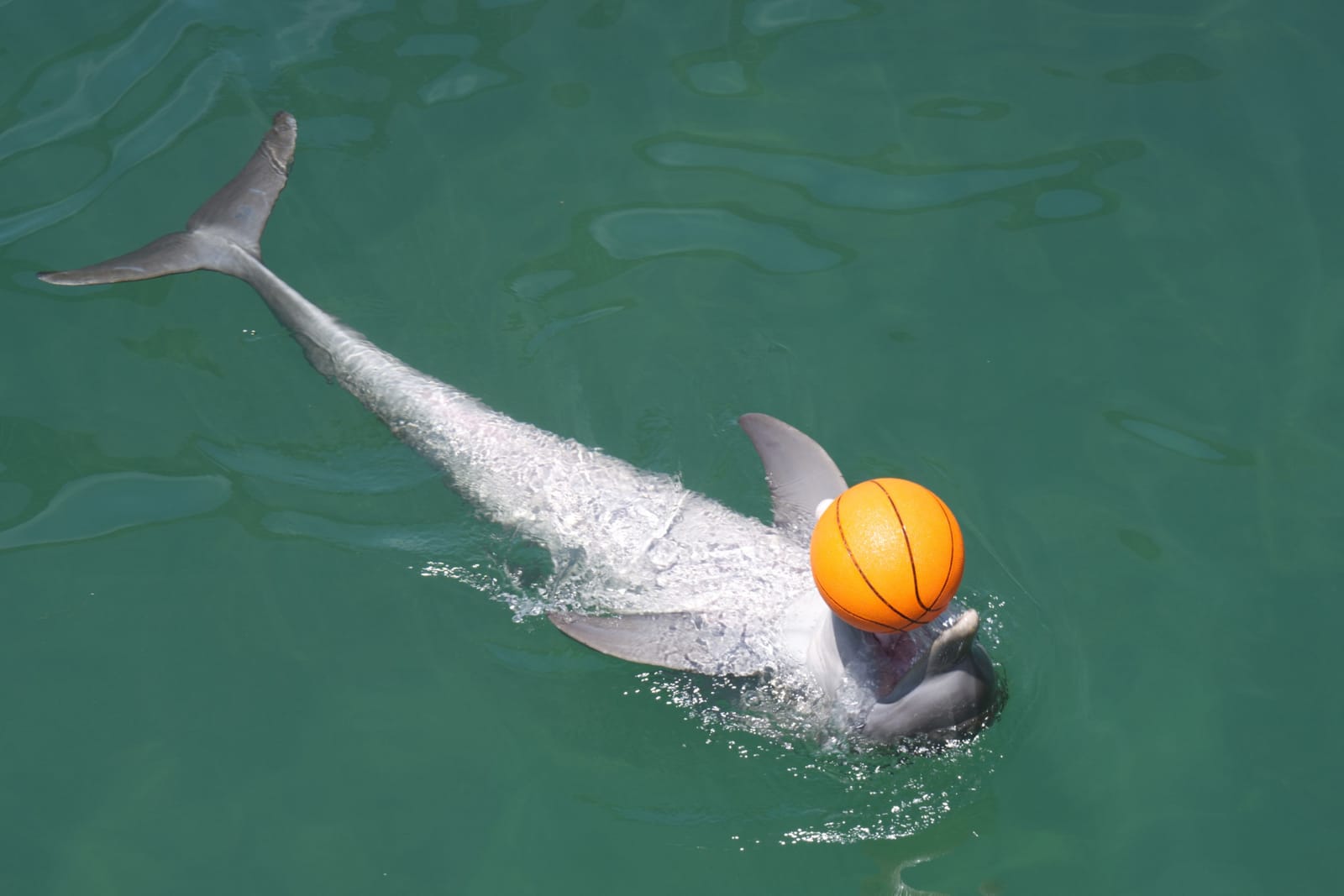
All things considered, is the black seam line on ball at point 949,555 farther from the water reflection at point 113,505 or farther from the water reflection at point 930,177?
the water reflection at point 113,505

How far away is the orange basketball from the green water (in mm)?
1160

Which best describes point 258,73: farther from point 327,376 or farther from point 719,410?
point 719,410

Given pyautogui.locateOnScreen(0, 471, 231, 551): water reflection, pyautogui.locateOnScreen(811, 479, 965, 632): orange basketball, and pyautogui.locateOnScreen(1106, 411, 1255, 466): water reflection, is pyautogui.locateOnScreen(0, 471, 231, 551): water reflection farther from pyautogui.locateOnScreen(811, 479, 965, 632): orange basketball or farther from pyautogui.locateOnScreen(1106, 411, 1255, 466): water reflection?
pyautogui.locateOnScreen(1106, 411, 1255, 466): water reflection

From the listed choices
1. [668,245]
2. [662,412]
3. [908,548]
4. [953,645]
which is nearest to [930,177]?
[668,245]

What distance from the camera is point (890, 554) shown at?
4.01 meters

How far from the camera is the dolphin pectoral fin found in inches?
205

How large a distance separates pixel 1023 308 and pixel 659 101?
2.87 m

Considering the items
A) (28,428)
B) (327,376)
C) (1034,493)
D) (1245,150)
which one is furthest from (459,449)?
(1245,150)

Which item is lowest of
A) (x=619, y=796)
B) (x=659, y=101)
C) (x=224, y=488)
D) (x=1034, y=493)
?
(x=619, y=796)

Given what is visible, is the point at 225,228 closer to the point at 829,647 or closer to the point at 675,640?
the point at 675,640

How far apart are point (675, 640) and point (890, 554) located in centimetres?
161

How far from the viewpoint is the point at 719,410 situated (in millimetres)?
6363

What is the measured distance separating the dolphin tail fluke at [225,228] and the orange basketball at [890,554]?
4109mm

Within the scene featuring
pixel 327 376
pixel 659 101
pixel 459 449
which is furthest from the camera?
pixel 659 101
